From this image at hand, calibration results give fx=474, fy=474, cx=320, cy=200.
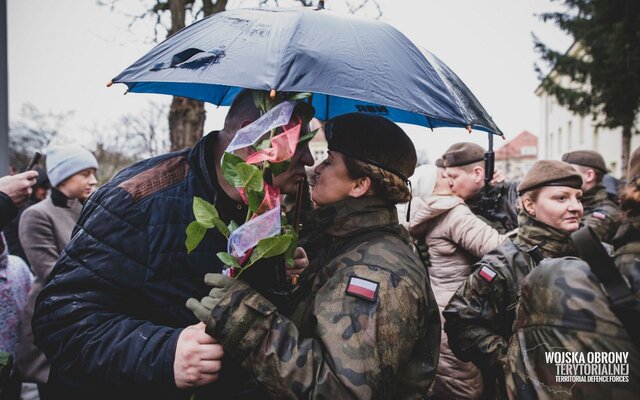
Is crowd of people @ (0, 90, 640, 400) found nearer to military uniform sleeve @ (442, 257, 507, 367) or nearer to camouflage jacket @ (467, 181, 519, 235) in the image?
military uniform sleeve @ (442, 257, 507, 367)

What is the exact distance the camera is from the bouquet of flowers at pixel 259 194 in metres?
1.54

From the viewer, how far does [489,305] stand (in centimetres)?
262

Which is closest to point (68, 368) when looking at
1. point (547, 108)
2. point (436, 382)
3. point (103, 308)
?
point (103, 308)

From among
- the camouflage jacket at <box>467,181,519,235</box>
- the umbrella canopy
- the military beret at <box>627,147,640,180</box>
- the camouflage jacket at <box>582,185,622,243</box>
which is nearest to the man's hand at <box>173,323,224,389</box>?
the umbrella canopy

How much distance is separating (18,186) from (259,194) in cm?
173

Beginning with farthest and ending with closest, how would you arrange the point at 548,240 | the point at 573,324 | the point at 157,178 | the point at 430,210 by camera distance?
the point at 430,210
the point at 548,240
the point at 157,178
the point at 573,324

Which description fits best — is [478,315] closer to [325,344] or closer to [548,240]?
[548,240]

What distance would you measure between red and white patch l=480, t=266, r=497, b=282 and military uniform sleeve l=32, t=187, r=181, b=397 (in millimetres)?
1719

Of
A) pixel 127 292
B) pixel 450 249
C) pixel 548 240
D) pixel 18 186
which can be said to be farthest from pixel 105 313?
pixel 450 249

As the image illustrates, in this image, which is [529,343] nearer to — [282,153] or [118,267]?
[282,153]

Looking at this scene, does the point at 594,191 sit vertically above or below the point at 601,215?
above

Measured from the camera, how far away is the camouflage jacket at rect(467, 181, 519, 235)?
13.6ft

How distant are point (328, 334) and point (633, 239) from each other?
97cm

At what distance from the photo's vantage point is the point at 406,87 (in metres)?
1.68
